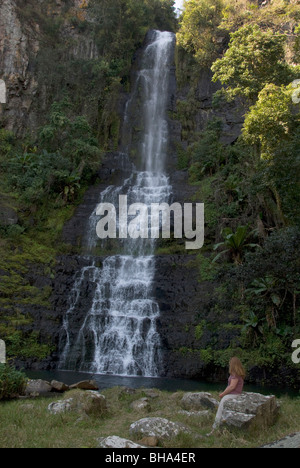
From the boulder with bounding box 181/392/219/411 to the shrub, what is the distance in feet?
11.6

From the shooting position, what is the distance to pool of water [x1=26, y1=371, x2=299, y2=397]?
12.1m

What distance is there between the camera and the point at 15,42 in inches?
1200

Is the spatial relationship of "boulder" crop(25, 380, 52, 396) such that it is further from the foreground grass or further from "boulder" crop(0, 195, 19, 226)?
"boulder" crop(0, 195, 19, 226)

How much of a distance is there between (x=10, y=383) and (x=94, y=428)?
10.5 ft

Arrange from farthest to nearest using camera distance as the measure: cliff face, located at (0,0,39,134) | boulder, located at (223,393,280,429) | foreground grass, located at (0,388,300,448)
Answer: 1. cliff face, located at (0,0,39,134)
2. boulder, located at (223,393,280,429)
3. foreground grass, located at (0,388,300,448)

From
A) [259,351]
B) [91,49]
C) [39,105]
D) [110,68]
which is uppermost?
[91,49]

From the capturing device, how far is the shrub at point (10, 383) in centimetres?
821

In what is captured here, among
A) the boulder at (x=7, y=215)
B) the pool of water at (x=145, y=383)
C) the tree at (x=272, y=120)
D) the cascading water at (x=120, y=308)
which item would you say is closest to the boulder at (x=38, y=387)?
the pool of water at (x=145, y=383)

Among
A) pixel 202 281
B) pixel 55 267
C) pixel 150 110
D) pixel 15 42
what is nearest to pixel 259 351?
pixel 202 281

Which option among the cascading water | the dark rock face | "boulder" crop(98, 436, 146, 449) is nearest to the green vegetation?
the dark rock face

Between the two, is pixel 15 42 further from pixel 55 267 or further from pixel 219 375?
pixel 219 375

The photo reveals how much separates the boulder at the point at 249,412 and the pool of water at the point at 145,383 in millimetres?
6119

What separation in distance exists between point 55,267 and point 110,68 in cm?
1978
